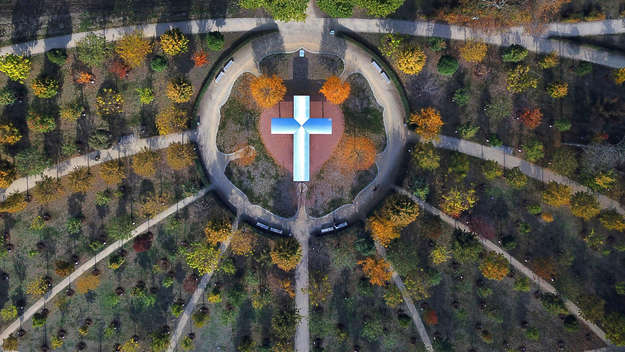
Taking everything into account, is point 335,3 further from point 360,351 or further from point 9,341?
point 9,341

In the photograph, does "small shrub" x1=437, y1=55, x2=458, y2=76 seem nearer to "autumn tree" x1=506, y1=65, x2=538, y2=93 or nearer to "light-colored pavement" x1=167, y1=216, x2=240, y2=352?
"autumn tree" x1=506, y1=65, x2=538, y2=93

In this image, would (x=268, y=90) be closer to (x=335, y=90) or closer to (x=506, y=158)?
(x=335, y=90)

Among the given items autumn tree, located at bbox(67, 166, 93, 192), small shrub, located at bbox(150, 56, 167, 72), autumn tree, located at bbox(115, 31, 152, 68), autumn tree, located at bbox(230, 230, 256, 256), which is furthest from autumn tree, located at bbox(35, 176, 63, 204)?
autumn tree, located at bbox(230, 230, 256, 256)

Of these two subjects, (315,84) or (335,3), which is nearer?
(335,3)

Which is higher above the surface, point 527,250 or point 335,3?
point 335,3

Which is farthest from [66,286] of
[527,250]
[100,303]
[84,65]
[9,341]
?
[527,250]

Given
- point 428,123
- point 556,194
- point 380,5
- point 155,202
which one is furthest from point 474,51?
point 155,202

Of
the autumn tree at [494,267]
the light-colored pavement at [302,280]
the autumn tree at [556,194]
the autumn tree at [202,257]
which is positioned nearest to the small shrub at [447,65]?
the autumn tree at [556,194]
